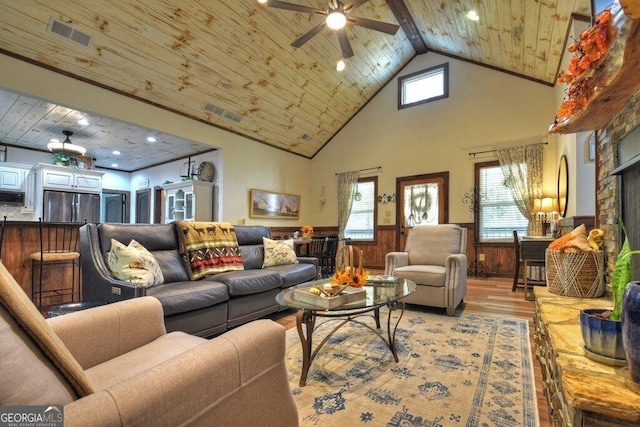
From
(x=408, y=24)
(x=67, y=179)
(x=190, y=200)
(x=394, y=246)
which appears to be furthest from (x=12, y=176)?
(x=408, y=24)

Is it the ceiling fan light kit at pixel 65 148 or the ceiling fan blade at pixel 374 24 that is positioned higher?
the ceiling fan blade at pixel 374 24

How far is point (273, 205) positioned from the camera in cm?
666

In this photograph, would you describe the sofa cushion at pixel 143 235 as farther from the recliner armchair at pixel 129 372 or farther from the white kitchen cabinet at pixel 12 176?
the white kitchen cabinet at pixel 12 176

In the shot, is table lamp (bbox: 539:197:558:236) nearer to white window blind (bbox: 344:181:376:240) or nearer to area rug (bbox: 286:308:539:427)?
area rug (bbox: 286:308:539:427)

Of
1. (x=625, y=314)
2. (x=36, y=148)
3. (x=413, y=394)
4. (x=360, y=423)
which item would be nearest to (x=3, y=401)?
(x=360, y=423)

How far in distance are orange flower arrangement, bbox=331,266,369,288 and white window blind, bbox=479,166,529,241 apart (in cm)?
442

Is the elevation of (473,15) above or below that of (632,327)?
above

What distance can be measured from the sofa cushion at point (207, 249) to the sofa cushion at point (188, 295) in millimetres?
319

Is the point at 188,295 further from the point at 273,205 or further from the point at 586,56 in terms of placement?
the point at 273,205

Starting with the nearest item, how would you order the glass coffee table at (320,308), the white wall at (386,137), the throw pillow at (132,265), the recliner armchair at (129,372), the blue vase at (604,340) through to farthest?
1. the recliner armchair at (129,372)
2. the blue vase at (604,340)
3. the glass coffee table at (320,308)
4. the throw pillow at (132,265)
5. the white wall at (386,137)

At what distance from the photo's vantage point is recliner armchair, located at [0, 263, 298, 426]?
0.57 meters

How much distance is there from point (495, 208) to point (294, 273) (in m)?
4.23

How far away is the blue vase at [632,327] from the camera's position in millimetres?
889

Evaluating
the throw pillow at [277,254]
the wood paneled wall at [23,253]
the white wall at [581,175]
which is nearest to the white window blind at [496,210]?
the white wall at [581,175]
